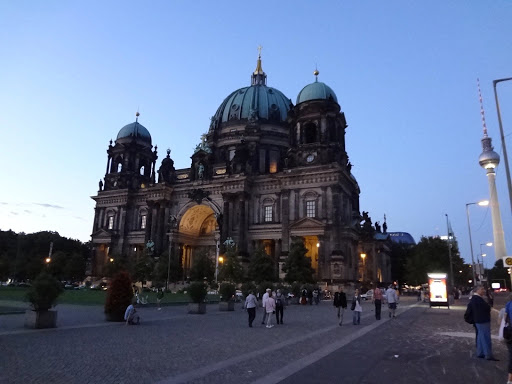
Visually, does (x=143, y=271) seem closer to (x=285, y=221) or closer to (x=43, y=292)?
(x=285, y=221)

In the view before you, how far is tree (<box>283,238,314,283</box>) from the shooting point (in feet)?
172

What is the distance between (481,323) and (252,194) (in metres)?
57.2

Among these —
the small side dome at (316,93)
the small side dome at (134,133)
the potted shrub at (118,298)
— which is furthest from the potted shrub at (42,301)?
the small side dome at (134,133)

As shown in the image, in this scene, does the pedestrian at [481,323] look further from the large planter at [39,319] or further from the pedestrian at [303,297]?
Result: the pedestrian at [303,297]

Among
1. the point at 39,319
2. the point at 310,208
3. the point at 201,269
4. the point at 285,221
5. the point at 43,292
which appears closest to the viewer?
the point at 39,319

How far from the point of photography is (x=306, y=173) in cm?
6184

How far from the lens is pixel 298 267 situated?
52.8 metres

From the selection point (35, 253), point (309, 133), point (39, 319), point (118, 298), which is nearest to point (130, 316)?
point (118, 298)

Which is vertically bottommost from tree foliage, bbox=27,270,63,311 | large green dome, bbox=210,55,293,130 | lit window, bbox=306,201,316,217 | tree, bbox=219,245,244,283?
tree foliage, bbox=27,270,63,311

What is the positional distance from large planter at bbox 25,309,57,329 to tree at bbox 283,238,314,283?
37772 millimetres

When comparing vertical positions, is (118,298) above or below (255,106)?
below

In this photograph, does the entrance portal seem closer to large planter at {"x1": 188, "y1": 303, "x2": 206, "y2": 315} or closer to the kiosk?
the kiosk

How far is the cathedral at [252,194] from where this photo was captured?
6041 centimetres

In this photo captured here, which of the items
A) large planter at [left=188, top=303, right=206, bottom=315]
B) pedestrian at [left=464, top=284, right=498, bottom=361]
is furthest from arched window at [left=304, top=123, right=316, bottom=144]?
pedestrian at [left=464, top=284, right=498, bottom=361]
